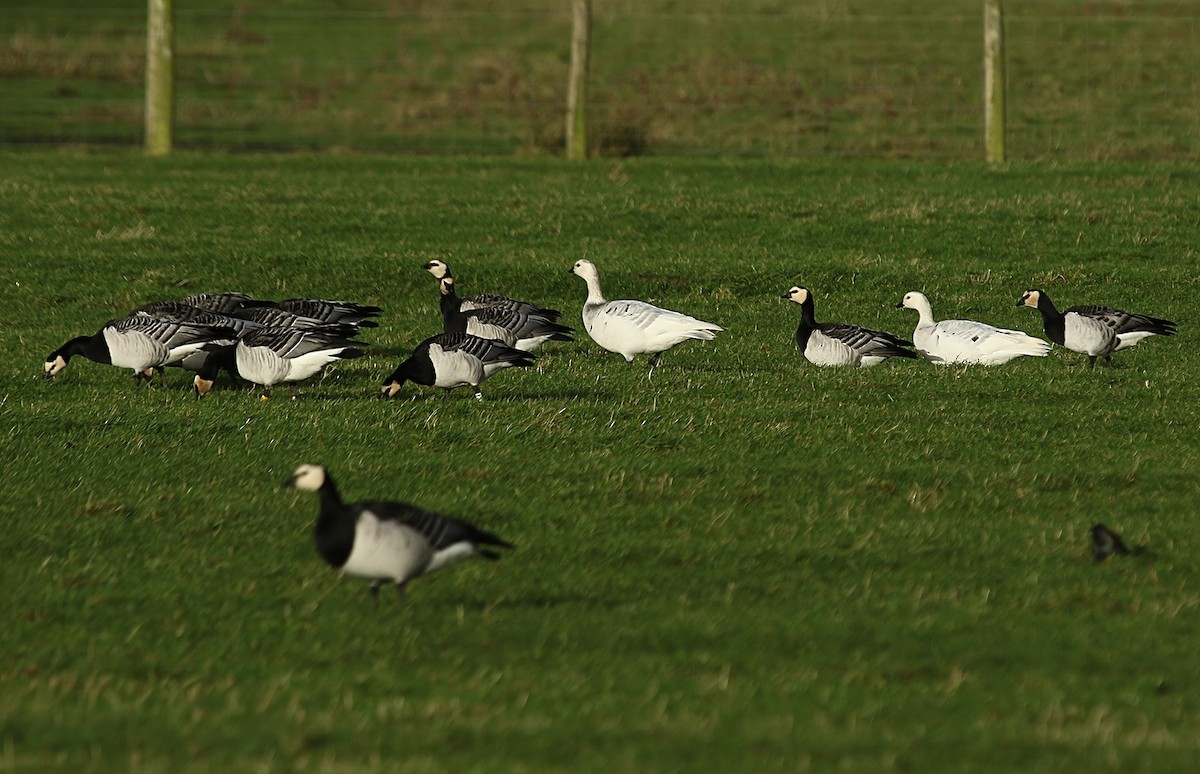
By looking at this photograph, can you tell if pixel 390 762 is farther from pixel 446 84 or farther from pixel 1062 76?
pixel 1062 76

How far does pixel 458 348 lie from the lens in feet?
52.1

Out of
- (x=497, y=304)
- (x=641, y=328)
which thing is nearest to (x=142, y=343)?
(x=497, y=304)

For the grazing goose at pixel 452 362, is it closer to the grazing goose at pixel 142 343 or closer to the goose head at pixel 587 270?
the grazing goose at pixel 142 343

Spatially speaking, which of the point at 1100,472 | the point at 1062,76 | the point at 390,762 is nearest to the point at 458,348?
the point at 1100,472

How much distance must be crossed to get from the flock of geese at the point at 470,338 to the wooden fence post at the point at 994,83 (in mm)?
15078

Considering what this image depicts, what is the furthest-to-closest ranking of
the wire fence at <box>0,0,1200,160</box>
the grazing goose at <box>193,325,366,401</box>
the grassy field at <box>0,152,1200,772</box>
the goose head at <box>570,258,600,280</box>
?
1. the wire fence at <box>0,0,1200,160</box>
2. the goose head at <box>570,258,600,280</box>
3. the grazing goose at <box>193,325,366,401</box>
4. the grassy field at <box>0,152,1200,772</box>

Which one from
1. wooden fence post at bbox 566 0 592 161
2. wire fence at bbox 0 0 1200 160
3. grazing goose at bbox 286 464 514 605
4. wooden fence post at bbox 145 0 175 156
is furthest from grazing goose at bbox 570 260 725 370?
wooden fence post at bbox 145 0 175 156

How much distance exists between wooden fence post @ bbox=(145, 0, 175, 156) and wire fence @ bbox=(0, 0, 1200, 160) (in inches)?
174

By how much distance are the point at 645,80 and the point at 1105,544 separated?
38057mm

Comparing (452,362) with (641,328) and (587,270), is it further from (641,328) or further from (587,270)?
(587,270)

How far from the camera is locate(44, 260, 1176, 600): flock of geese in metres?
16.2

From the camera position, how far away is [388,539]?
9.53 m

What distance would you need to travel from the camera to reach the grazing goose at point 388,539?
9531mm

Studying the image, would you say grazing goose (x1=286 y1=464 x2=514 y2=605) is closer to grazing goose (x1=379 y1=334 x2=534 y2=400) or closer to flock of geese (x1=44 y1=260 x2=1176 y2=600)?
grazing goose (x1=379 y1=334 x2=534 y2=400)
